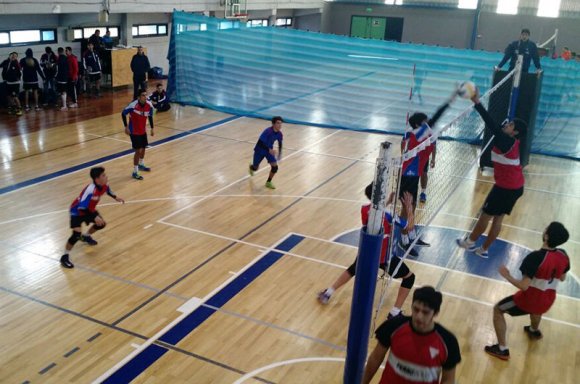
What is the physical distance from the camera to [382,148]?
442 cm

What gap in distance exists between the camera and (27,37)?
59.4 feet

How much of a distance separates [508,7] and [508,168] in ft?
79.8

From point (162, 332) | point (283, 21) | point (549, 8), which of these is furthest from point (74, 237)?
point (549, 8)

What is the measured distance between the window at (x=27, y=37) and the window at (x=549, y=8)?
2197cm

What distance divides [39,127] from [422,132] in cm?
1025

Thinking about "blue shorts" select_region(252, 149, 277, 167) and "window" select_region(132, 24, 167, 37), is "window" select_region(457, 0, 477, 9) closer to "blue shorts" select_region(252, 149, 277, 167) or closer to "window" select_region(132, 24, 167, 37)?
"window" select_region(132, 24, 167, 37)

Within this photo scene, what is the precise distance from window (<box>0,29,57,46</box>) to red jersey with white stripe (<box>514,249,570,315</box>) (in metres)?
16.2

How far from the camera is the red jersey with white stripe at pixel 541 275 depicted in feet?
19.8

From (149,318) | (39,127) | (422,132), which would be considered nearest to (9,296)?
(149,318)

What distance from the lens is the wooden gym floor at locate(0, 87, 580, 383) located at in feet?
21.0

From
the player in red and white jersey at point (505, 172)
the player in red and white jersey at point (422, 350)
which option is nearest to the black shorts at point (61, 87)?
the player in red and white jersey at point (505, 172)

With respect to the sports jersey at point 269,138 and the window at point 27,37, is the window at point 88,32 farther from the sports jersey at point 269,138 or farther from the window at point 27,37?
the sports jersey at point 269,138

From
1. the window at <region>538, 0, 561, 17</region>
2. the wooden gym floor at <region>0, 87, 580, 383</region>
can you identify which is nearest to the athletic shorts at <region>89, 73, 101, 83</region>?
the wooden gym floor at <region>0, 87, 580, 383</region>

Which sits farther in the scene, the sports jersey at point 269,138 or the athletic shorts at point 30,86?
the athletic shorts at point 30,86
